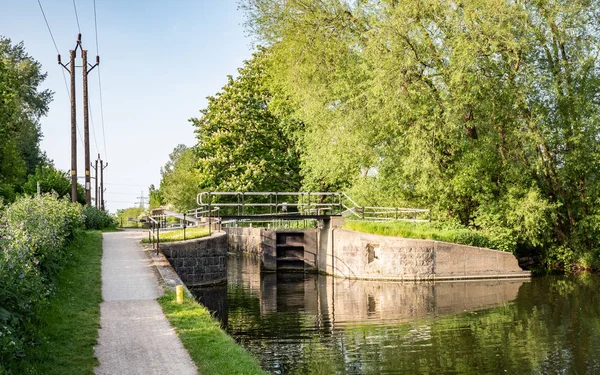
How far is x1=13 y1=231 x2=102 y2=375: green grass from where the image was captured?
893cm

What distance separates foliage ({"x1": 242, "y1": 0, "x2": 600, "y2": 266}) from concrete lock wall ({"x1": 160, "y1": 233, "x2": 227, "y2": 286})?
7837 mm

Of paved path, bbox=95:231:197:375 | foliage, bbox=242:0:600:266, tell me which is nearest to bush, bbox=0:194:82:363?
paved path, bbox=95:231:197:375

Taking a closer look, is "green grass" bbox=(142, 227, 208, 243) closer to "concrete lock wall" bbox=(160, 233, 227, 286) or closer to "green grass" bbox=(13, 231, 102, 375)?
"concrete lock wall" bbox=(160, 233, 227, 286)

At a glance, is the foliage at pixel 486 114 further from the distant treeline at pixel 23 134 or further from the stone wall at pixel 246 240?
the distant treeline at pixel 23 134

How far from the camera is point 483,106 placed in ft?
85.3

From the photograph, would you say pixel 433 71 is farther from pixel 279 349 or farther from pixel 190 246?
pixel 279 349

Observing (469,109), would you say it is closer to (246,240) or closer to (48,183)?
(246,240)

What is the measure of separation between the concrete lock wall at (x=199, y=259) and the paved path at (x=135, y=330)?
3.79 m

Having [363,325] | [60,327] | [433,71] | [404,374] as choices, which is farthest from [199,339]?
[433,71]

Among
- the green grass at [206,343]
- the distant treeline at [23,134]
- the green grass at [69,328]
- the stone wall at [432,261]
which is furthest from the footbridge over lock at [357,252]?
the distant treeline at [23,134]

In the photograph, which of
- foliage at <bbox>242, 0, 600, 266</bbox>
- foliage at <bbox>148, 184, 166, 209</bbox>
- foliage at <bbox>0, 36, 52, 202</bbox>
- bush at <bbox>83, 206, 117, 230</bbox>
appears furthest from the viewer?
foliage at <bbox>148, 184, 166, 209</bbox>

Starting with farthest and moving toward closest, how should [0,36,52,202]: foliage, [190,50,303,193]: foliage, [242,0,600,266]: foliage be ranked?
[0,36,52,202]: foliage < [190,50,303,193]: foliage < [242,0,600,266]: foliage

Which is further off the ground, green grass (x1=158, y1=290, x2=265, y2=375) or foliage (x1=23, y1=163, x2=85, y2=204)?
foliage (x1=23, y1=163, x2=85, y2=204)

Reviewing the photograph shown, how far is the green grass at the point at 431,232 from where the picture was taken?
84.7 ft
